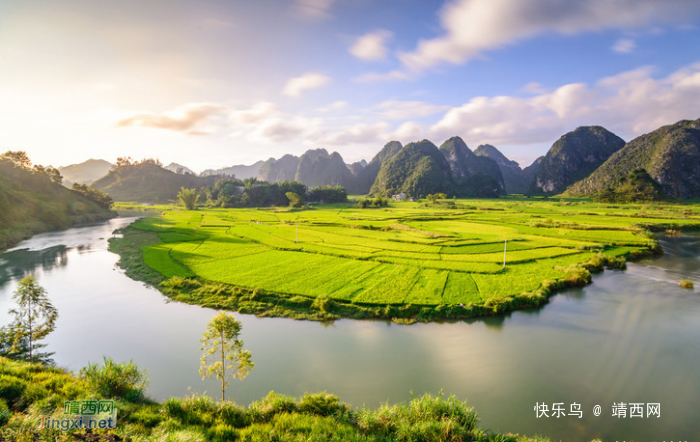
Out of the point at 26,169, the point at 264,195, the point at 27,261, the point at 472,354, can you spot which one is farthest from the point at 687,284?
the point at 26,169

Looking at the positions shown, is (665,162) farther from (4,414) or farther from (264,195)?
(4,414)

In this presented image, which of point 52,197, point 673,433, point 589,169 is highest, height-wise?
point 589,169

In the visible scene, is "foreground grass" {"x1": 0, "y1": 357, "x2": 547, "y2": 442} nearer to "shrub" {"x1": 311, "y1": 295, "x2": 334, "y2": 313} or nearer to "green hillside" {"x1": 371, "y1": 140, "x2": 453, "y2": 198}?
"shrub" {"x1": 311, "y1": 295, "x2": 334, "y2": 313}

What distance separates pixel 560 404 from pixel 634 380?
4.15m

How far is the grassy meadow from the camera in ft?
58.7

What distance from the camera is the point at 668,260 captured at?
1131 inches

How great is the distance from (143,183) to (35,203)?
9276cm

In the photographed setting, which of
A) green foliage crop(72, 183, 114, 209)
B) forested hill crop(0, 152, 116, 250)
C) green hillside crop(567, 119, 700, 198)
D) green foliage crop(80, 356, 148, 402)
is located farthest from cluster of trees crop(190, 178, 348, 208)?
green hillside crop(567, 119, 700, 198)

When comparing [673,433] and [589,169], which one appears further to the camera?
[589,169]

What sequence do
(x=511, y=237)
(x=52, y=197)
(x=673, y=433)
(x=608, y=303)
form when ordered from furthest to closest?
(x=52, y=197), (x=511, y=237), (x=608, y=303), (x=673, y=433)

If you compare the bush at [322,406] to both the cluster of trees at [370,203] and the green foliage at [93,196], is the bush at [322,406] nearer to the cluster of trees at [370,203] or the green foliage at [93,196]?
the cluster of trees at [370,203]

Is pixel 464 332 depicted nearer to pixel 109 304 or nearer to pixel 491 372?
pixel 491 372

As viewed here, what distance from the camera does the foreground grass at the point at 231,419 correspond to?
6172 mm

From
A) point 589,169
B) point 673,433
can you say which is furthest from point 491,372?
point 589,169
